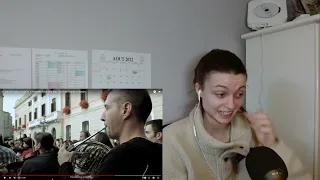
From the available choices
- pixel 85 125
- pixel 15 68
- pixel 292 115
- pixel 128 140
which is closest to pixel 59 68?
pixel 15 68

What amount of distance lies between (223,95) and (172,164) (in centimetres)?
39

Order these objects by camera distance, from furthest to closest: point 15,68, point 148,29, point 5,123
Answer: point 148,29 → point 15,68 → point 5,123

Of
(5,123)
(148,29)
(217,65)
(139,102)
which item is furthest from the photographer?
(148,29)

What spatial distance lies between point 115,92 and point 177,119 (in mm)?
535

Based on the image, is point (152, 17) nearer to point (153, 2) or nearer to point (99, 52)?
point (153, 2)

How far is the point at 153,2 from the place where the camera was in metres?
1.76

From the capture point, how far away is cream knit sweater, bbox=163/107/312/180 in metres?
1.54

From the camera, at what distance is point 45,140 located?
4.09 feet

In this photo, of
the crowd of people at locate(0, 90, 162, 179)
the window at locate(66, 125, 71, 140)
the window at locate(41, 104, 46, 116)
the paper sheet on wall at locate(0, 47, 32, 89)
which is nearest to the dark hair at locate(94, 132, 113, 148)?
the crowd of people at locate(0, 90, 162, 179)

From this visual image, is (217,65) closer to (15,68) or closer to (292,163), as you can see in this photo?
(292,163)

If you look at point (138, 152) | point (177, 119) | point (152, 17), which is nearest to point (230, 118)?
point (177, 119)

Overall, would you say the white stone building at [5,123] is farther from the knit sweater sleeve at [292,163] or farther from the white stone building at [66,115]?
the knit sweater sleeve at [292,163]

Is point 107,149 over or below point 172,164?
over

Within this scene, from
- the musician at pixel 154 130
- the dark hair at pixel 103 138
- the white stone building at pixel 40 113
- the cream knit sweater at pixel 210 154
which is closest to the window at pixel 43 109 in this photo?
the white stone building at pixel 40 113
